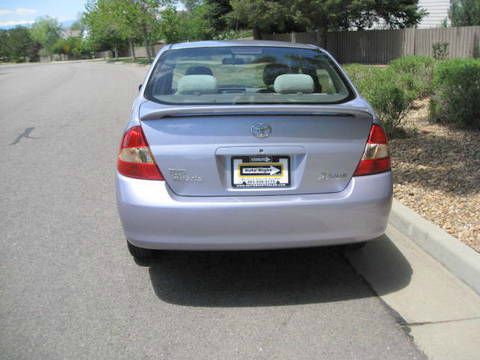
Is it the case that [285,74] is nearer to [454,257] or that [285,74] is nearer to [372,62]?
[454,257]

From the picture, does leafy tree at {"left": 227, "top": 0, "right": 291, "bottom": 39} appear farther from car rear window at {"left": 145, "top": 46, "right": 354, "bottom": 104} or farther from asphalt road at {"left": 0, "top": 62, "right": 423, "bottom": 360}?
asphalt road at {"left": 0, "top": 62, "right": 423, "bottom": 360}

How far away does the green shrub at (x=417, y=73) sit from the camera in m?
10.6

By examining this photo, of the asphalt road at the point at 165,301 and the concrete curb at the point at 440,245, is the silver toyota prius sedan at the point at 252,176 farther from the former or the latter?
the concrete curb at the point at 440,245

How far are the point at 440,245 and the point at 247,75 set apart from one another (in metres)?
2.35

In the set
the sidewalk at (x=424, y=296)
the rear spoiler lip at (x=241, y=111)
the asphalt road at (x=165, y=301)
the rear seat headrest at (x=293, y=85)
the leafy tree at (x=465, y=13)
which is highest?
the leafy tree at (x=465, y=13)

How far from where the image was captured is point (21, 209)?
5.69 meters

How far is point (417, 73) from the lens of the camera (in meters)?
11.4

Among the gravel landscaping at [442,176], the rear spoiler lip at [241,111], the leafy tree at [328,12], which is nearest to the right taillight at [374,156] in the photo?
the rear spoiler lip at [241,111]

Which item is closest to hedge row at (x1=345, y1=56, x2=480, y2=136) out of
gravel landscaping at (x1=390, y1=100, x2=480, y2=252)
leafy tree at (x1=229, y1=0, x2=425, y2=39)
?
gravel landscaping at (x1=390, y1=100, x2=480, y2=252)

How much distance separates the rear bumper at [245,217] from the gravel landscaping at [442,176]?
3.90ft

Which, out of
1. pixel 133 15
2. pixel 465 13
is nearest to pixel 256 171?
pixel 465 13

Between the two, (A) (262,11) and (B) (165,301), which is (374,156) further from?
(A) (262,11)

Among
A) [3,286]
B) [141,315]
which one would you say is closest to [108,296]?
[141,315]

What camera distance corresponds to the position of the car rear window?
4.14m
